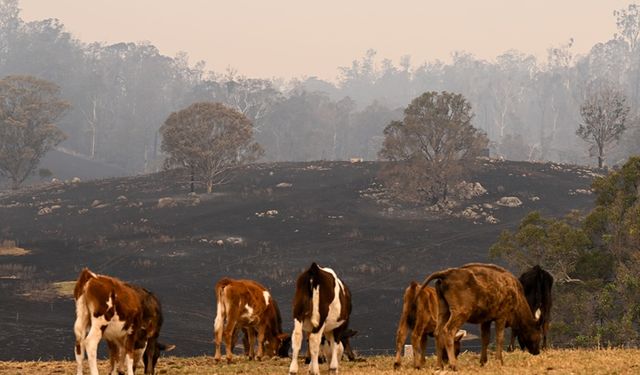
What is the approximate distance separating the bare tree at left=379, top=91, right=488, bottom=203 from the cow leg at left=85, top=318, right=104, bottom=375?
60.5 m

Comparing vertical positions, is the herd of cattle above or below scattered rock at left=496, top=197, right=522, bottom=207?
below

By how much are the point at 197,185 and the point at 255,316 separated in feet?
240

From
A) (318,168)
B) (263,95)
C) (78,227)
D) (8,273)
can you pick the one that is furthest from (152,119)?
(8,273)

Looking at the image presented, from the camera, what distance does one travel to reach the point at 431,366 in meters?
14.4

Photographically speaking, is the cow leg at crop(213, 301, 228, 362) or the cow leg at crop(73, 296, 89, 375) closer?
the cow leg at crop(73, 296, 89, 375)

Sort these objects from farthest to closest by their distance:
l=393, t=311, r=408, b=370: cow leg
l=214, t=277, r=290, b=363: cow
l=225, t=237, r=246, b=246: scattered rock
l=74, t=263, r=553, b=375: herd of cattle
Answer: l=225, t=237, r=246, b=246: scattered rock
l=214, t=277, r=290, b=363: cow
l=393, t=311, r=408, b=370: cow leg
l=74, t=263, r=553, b=375: herd of cattle

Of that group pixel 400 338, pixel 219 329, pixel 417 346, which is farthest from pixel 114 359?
pixel 417 346

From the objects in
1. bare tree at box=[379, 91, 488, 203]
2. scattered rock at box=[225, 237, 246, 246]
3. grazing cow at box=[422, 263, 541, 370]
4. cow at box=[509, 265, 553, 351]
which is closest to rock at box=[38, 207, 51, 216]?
scattered rock at box=[225, 237, 246, 246]

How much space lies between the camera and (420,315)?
14.6m

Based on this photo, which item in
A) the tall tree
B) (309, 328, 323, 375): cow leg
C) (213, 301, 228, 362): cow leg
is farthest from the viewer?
the tall tree

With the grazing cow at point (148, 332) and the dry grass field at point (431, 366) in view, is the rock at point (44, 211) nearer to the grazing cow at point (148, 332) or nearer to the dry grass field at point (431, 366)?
the dry grass field at point (431, 366)

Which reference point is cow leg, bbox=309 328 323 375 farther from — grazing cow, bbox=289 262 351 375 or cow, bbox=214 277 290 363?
cow, bbox=214 277 290 363

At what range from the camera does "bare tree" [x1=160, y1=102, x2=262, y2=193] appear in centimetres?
7925

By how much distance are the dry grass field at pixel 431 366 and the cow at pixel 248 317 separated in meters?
0.57
